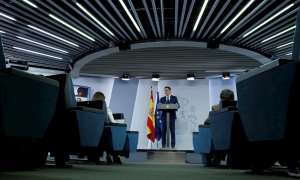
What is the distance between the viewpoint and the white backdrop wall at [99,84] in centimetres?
1266

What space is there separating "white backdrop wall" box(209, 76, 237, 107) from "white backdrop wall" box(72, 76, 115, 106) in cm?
404

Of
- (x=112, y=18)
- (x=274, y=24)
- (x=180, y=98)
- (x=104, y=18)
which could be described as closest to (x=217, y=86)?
(x=180, y=98)

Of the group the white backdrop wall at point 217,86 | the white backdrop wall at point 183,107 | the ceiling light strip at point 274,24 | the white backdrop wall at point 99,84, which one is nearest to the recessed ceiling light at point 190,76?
the white backdrop wall at point 183,107

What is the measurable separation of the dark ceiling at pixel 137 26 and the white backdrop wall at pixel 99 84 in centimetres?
227

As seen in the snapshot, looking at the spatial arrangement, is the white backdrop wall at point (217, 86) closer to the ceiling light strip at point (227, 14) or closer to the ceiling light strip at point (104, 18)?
the ceiling light strip at point (227, 14)

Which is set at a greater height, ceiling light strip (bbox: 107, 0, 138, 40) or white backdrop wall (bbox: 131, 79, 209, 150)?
ceiling light strip (bbox: 107, 0, 138, 40)

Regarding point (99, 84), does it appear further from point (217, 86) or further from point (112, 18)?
point (112, 18)

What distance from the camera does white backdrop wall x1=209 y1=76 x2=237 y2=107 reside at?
40.8 ft

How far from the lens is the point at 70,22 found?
7.62 metres

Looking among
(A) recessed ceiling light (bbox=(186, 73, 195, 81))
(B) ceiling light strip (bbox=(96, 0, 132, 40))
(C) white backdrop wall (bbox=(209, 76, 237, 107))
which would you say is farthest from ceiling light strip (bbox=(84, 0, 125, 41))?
(C) white backdrop wall (bbox=(209, 76, 237, 107))

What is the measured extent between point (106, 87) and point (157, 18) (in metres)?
6.09

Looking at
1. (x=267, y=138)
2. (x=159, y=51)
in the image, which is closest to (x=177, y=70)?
(x=159, y=51)

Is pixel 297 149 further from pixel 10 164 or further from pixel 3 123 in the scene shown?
pixel 10 164

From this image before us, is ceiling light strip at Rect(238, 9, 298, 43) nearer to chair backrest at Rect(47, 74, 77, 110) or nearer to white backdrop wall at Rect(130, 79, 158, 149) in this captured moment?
white backdrop wall at Rect(130, 79, 158, 149)
